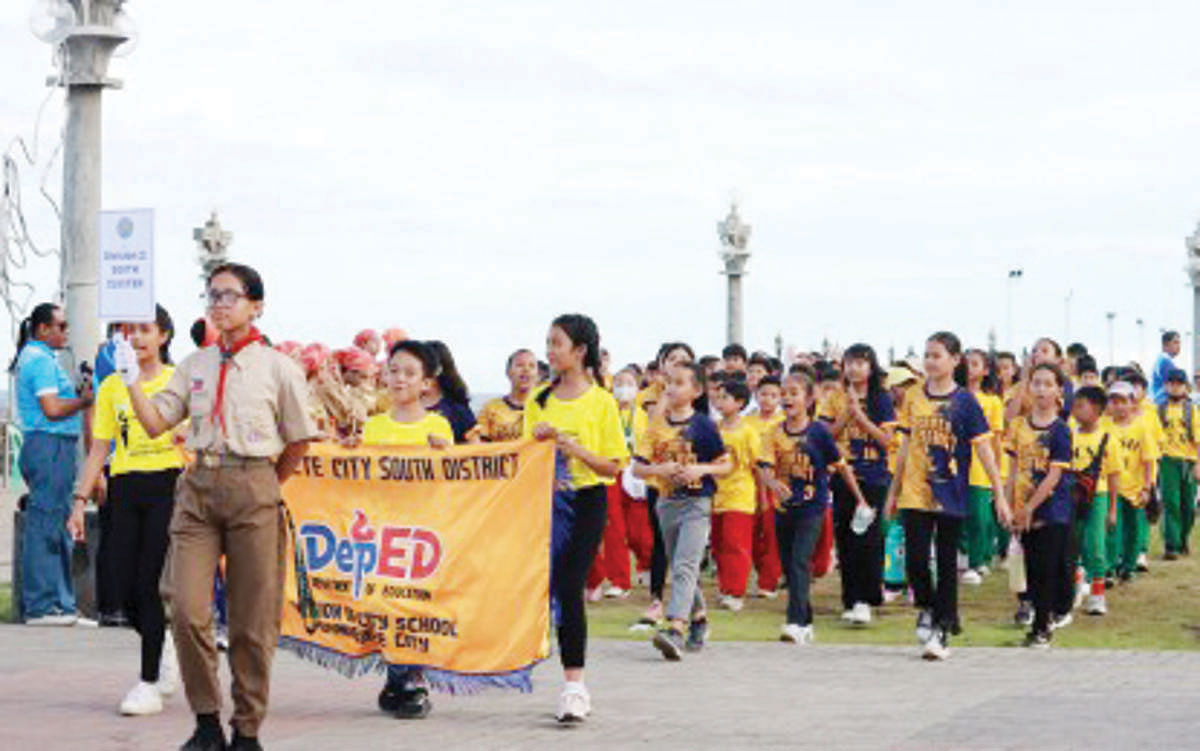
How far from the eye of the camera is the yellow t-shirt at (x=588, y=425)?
10812 millimetres

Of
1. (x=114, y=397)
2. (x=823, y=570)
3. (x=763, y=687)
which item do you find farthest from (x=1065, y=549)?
(x=114, y=397)

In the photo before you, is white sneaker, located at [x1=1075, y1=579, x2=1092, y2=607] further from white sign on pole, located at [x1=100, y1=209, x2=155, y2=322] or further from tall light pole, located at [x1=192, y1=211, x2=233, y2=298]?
tall light pole, located at [x1=192, y1=211, x2=233, y2=298]

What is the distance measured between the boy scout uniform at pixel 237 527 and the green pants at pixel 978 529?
1022 cm

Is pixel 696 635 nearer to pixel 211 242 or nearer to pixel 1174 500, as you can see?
pixel 1174 500

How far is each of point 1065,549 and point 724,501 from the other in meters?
2.77

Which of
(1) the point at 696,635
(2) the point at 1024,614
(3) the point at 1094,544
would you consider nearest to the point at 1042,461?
(2) the point at 1024,614

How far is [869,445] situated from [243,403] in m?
8.32

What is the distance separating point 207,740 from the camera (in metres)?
9.20

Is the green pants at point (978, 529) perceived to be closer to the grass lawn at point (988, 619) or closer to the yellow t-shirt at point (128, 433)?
the grass lawn at point (988, 619)

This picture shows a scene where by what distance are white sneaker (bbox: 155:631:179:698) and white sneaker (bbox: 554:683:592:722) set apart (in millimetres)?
2068

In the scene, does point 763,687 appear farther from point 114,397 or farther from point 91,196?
point 91,196

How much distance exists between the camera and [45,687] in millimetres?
11688

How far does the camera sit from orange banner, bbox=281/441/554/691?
35.1 ft

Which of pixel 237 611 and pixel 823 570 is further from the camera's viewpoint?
pixel 823 570
